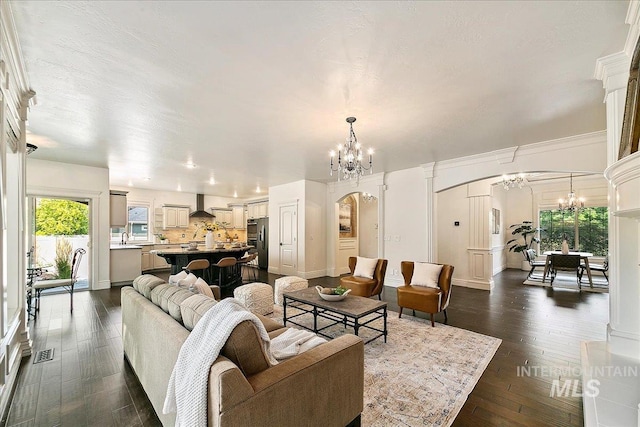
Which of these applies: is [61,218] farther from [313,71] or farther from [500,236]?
[500,236]

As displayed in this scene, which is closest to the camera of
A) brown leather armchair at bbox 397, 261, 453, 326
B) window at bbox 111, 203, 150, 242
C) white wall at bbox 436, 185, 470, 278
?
brown leather armchair at bbox 397, 261, 453, 326

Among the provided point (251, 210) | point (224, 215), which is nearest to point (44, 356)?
point (251, 210)

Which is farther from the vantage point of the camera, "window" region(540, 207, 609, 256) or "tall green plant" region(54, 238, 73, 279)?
"window" region(540, 207, 609, 256)

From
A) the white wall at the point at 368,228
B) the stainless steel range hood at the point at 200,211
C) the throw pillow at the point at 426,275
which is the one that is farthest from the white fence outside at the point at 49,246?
the white wall at the point at 368,228

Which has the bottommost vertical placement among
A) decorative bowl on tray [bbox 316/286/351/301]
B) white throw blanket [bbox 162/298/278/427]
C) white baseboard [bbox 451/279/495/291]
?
white baseboard [bbox 451/279/495/291]

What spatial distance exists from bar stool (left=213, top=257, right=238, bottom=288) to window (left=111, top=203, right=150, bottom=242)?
425 cm

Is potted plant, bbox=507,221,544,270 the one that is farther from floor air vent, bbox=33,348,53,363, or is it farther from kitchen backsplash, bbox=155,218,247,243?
floor air vent, bbox=33,348,53,363

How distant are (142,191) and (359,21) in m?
9.44

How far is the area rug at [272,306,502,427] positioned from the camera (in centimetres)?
201

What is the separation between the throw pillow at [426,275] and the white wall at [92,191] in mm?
6464

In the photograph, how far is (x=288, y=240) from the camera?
7.86 m

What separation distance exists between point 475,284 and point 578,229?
202 inches

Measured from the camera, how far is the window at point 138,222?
29.0ft

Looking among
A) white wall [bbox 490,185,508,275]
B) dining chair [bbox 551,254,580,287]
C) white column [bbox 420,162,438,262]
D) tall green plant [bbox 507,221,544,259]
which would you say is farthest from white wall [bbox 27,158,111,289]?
tall green plant [bbox 507,221,544,259]
